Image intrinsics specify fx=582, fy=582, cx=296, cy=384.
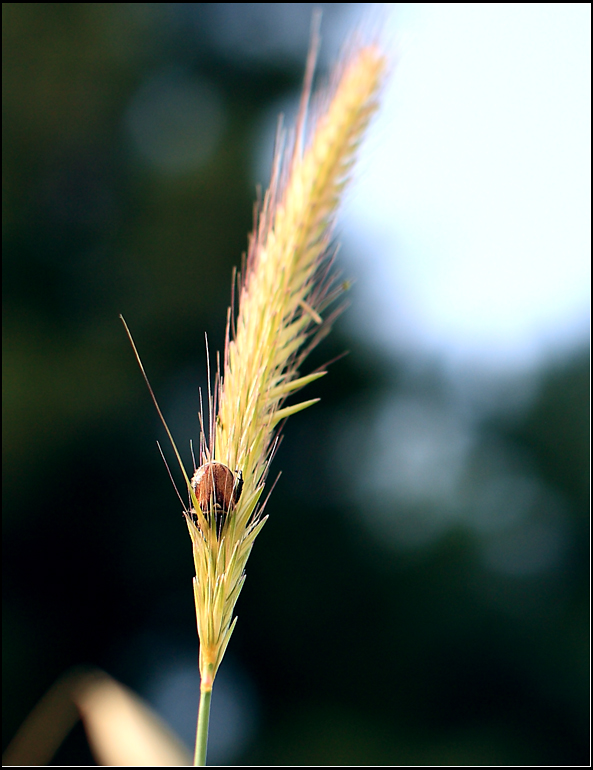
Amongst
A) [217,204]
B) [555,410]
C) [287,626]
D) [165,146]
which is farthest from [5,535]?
[555,410]

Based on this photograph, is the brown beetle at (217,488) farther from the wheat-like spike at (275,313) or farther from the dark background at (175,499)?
the dark background at (175,499)

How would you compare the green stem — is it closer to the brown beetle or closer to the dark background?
the brown beetle

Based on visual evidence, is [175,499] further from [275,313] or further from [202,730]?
[202,730]

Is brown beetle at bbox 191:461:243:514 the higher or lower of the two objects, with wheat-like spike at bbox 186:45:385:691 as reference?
lower

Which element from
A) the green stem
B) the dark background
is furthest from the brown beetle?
the dark background

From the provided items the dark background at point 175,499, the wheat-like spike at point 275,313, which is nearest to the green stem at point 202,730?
the wheat-like spike at point 275,313
